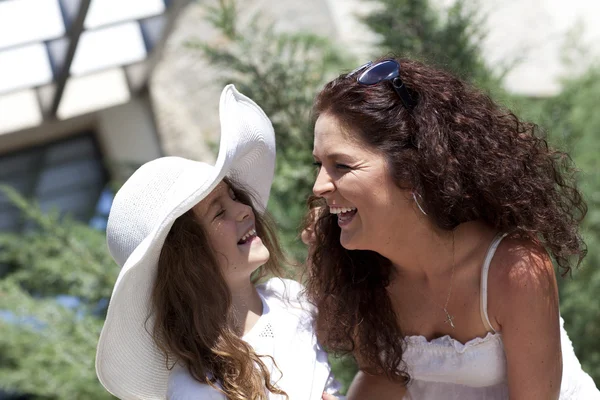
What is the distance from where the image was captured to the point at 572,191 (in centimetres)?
271

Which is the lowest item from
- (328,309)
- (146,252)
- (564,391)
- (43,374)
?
(43,374)

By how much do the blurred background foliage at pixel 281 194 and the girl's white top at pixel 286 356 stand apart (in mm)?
2003

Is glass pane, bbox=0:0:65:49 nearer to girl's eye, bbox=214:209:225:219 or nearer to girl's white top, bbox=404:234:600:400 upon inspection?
girl's eye, bbox=214:209:225:219

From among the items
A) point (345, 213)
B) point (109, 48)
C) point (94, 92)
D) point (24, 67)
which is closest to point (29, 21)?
point (24, 67)

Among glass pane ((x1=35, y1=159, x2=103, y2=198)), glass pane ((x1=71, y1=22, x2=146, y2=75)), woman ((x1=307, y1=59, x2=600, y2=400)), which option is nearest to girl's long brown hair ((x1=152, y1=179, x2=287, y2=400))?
woman ((x1=307, y1=59, x2=600, y2=400))

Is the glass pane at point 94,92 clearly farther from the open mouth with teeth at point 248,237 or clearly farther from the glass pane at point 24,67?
the open mouth with teeth at point 248,237

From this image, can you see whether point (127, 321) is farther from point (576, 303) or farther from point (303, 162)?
point (576, 303)

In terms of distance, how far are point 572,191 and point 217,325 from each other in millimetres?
1172

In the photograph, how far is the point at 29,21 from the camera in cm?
565

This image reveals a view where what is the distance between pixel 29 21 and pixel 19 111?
1.99 m

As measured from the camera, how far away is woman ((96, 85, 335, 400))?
2.40m

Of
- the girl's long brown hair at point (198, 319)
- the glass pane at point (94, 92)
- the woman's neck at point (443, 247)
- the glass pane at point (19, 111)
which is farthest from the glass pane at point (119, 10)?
the woman's neck at point (443, 247)

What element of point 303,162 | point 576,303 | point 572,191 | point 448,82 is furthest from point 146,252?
point 576,303

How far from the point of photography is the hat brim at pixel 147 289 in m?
2.38
